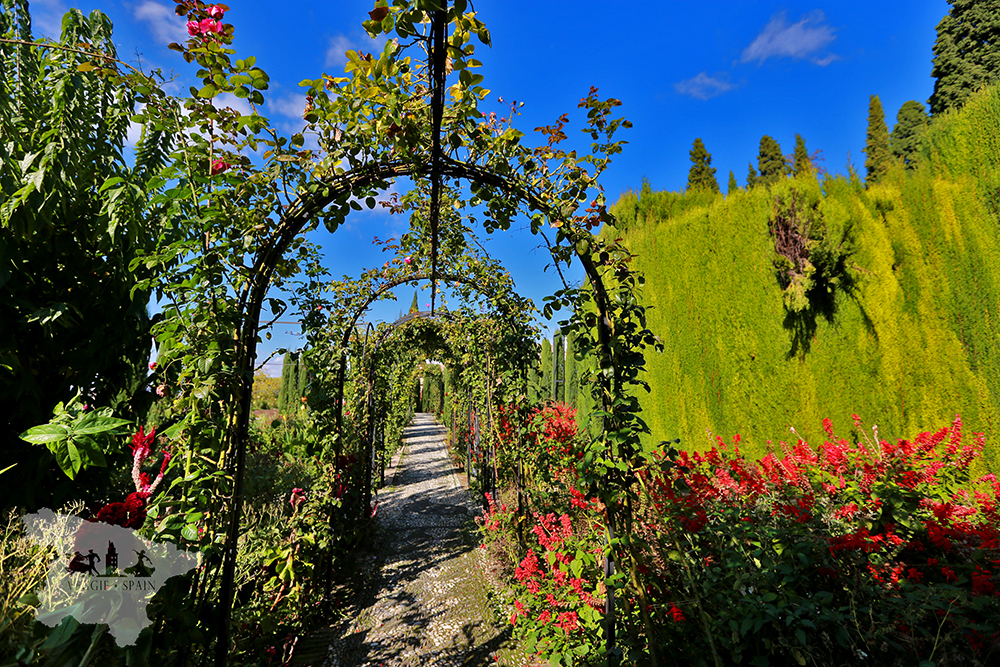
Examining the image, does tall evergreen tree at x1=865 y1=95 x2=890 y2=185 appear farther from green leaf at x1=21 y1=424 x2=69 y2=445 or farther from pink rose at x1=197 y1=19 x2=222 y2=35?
green leaf at x1=21 y1=424 x2=69 y2=445

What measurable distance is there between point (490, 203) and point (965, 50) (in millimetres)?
16029

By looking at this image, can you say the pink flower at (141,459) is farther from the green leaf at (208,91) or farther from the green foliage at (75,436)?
the green leaf at (208,91)

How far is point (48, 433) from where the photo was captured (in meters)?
1.09

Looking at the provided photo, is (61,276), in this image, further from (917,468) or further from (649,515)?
(917,468)

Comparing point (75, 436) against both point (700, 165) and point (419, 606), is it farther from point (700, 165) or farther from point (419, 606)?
point (700, 165)

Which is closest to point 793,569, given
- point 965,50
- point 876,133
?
point 965,50

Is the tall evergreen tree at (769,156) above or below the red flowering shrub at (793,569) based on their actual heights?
above

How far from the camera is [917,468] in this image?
3.01 metres

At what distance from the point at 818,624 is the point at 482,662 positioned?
2.23m

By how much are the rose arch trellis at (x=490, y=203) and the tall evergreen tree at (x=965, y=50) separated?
13.8 metres

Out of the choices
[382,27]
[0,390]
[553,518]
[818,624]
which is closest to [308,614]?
[553,518]

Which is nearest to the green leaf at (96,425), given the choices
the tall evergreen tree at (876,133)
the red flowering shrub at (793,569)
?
the red flowering shrub at (793,569)

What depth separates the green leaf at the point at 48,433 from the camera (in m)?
1.05

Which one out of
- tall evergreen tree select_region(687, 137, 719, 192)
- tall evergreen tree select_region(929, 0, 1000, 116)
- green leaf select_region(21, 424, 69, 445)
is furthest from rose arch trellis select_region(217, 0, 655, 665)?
tall evergreen tree select_region(687, 137, 719, 192)
